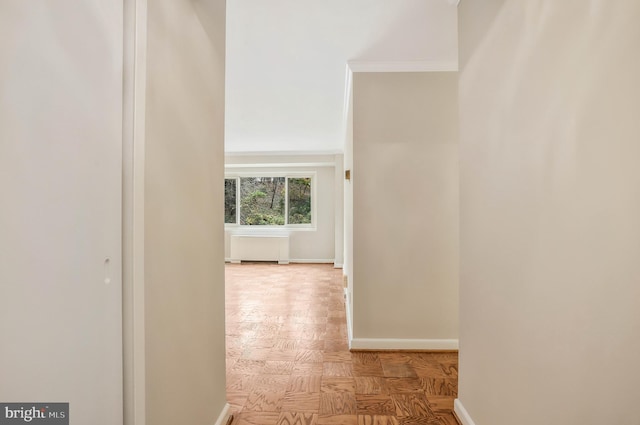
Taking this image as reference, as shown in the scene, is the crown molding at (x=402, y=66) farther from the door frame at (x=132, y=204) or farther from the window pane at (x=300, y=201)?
the window pane at (x=300, y=201)

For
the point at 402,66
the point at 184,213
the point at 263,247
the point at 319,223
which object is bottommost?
the point at 263,247

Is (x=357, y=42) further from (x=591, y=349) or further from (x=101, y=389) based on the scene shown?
(x=101, y=389)

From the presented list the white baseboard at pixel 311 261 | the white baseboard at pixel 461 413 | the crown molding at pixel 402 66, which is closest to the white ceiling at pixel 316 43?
the crown molding at pixel 402 66

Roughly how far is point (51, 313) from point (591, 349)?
49.6 inches

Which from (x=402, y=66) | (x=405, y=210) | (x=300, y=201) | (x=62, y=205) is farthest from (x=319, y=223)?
(x=62, y=205)

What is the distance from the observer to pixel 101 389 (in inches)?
33.9

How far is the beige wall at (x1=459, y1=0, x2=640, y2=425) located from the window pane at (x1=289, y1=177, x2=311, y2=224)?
6.28 meters

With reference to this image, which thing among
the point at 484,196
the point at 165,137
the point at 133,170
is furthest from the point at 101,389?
the point at 484,196

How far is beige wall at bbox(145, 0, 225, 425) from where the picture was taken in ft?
3.47

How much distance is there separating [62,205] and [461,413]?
1.96 m

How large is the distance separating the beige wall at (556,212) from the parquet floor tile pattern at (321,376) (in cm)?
56

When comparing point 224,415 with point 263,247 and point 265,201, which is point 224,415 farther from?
point 265,201

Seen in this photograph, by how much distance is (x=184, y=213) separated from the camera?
128cm

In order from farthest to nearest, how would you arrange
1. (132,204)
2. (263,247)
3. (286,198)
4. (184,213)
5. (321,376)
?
(286,198) < (263,247) < (321,376) < (184,213) < (132,204)
